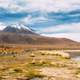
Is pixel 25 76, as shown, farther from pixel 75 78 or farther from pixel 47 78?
pixel 75 78

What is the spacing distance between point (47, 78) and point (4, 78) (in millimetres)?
4047

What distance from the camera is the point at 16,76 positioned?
1188 inches

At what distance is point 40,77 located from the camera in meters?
→ 30.0

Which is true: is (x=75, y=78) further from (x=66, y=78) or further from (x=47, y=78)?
(x=47, y=78)

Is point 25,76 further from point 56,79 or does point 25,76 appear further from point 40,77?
point 56,79

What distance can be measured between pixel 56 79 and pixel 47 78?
3.53ft

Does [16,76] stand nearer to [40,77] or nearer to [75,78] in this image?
[40,77]

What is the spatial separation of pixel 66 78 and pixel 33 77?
3.17m

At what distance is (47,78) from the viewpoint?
29.2 meters

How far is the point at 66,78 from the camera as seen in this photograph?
96.4 feet

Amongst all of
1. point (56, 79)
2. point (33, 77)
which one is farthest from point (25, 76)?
point (56, 79)

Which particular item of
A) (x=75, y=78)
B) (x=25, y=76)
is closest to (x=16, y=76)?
(x=25, y=76)

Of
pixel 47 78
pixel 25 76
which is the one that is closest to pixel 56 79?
pixel 47 78

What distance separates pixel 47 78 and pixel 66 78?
5.97 ft
